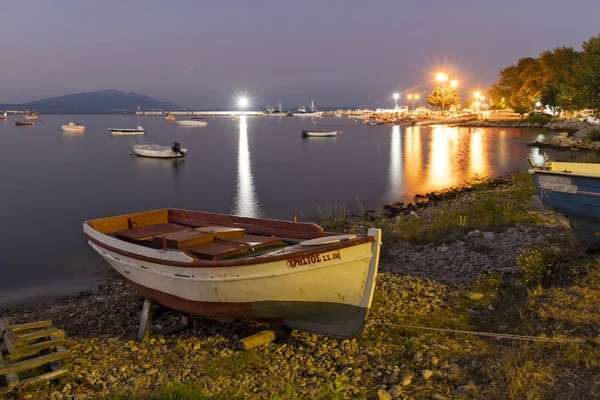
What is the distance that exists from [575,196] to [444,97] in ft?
527

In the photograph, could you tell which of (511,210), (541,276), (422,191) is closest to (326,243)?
(541,276)

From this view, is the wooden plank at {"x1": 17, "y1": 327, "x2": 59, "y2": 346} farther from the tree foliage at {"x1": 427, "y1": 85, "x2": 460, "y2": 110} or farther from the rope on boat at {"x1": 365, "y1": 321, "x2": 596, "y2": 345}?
the tree foliage at {"x1": 427, "y1": 85, "x2": 460, "y2": 110}

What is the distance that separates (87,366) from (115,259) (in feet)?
8.81

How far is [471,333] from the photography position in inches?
295

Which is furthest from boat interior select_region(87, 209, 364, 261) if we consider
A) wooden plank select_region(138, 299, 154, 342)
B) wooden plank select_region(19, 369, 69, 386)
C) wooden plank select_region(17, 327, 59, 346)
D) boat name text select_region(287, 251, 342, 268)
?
wooden plank select_region(19, 369, 69, 386)

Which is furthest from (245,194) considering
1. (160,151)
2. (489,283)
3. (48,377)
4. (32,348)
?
(48,377)

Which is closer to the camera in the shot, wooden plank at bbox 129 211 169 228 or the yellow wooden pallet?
the yellow wooden pallet

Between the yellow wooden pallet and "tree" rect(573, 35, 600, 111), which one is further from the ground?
"tree" rect(573, 35, 600, 111)

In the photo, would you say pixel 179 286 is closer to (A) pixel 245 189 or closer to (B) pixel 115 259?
(B) pixel 115 259

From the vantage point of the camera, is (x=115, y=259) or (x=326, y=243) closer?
(x=326, y=243)

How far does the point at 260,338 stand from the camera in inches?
318

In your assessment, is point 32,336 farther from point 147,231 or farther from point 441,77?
point 441,77

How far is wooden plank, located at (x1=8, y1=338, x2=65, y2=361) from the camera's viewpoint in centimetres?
741

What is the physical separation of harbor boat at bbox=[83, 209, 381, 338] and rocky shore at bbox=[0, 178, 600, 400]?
55 centimetres
